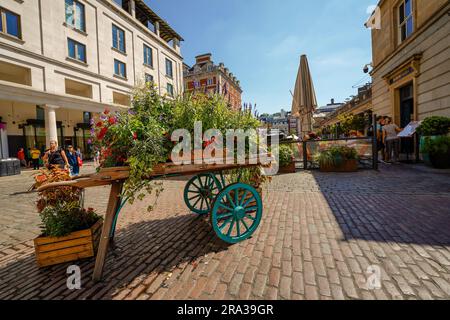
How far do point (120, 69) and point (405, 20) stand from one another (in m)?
22.5

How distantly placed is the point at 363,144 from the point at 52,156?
1068cm

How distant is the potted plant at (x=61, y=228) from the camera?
95.3 inches

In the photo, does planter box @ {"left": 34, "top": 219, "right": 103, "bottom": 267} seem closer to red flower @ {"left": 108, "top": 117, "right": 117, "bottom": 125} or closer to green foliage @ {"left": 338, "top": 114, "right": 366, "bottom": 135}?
red flower @ {"left": 108, "top": 117, "right": 117, "bottom": 125}

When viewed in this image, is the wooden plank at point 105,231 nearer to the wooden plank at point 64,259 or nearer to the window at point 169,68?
the wooden plank at point 64,259

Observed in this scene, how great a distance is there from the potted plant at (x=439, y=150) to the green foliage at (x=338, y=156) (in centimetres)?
207

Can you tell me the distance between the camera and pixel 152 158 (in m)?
2.08

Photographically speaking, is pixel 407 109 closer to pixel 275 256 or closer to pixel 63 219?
pixel 275 256

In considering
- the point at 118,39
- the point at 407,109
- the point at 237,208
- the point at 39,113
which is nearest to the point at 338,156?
the point at 237,208

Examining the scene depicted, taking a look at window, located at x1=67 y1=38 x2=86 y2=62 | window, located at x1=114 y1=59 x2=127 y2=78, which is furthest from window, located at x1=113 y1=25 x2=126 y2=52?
window, located at x1=67 y1=38 x2=86 y2=62

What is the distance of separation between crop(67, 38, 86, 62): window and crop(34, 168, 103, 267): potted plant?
19731mm

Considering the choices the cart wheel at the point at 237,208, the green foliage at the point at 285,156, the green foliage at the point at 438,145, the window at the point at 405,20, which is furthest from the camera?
the window at the point at 405,20

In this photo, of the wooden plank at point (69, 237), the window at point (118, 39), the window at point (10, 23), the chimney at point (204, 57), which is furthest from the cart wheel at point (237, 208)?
the chimney at point (204, 57)

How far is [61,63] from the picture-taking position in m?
16.0

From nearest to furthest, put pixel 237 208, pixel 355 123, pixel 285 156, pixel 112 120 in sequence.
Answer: pixel 112 120 → pixel 237 208 → pixel 285 156 → pixel 355 123
